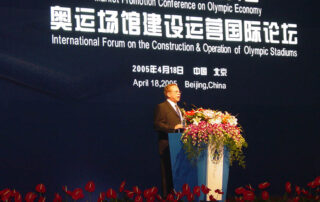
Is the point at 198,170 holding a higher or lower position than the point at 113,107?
lower

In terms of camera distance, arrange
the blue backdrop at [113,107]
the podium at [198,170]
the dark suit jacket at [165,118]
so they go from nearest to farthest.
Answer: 1. the podium at [198,170]
2. the dark suit jacket at [165,118]
3. the blue backdrop at [113,107]

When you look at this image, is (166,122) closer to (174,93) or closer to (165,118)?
(165,118)

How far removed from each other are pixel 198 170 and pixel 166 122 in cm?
73

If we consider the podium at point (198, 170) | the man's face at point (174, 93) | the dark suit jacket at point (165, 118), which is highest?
the man's face at point (174, 93)

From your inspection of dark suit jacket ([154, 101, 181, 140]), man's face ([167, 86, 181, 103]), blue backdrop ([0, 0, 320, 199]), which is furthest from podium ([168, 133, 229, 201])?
blue backdrop ([0, 0, 320, 199])

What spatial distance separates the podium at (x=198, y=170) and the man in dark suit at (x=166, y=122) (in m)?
0.53

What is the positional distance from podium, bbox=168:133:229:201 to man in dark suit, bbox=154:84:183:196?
53 cm

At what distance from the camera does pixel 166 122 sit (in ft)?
14.3

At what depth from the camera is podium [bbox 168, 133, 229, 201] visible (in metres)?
3.72

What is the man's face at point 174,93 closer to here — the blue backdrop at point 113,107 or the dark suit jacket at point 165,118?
the dark suit jacket at point 165,118

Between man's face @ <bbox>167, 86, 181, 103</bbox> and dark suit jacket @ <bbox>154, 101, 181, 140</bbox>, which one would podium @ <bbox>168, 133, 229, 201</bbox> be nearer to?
dark suit jacket @ <bbox>154, 101, 181, 140</bbox>

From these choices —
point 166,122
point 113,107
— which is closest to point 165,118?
point 166,122

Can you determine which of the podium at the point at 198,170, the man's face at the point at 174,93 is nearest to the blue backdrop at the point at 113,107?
the man's face at the point at 174,93

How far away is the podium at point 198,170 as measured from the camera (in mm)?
3721
